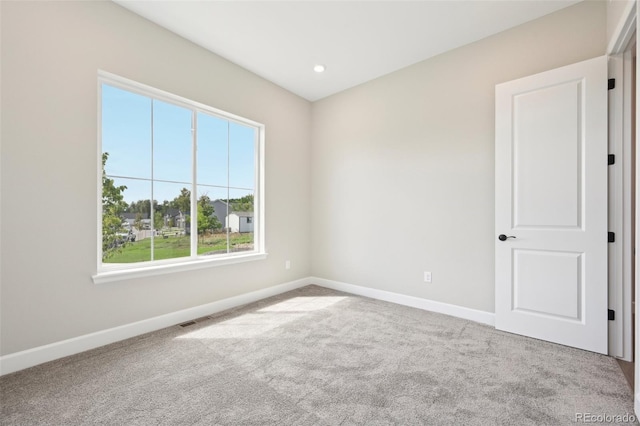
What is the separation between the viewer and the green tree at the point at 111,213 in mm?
2484

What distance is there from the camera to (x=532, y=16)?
8.38 feet

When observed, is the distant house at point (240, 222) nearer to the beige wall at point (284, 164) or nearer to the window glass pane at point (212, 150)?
the beige wall at point (284, 164)

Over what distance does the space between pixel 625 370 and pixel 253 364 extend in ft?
Answer: 8.75

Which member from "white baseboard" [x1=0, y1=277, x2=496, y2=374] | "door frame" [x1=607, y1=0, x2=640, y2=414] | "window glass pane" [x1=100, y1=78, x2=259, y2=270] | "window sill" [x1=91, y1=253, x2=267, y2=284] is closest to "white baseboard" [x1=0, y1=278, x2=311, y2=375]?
"white baseboard" [x1=0, y1=277, x2=496, y2=374]

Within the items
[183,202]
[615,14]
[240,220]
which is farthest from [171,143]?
[615,14]

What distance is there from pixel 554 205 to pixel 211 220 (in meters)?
3.40

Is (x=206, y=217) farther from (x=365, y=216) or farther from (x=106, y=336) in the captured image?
(x=365, y=216)

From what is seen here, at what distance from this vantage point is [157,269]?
2.67 meters

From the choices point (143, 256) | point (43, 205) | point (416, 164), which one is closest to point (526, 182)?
point (416, 164)

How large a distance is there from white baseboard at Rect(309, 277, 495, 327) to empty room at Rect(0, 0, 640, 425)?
26 millimetres

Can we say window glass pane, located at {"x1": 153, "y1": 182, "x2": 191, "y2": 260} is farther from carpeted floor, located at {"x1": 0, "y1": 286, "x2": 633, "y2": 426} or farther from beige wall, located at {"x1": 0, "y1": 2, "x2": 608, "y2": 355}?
carpeted floor, located at {"x1": 0, "y1": 286, "x2": 633, "y2": 426}

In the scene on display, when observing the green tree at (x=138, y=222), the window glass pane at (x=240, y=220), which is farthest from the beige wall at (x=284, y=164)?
the green tree at (x=138, y=222)

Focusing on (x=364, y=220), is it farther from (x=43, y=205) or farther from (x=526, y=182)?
(x=43, y=205)

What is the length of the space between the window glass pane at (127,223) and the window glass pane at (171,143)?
24cm
